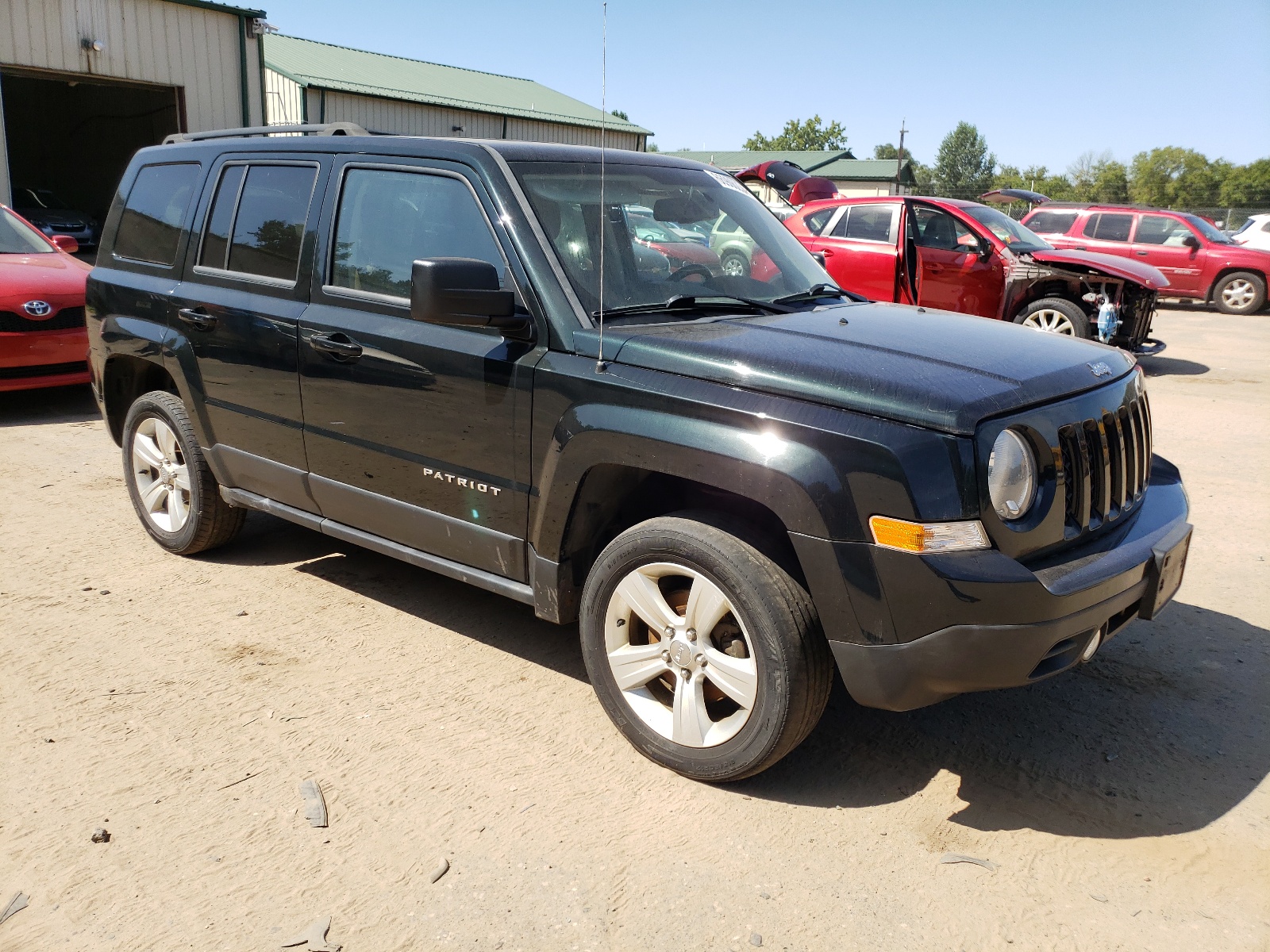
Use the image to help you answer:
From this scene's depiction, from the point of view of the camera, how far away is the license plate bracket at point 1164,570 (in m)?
3.01

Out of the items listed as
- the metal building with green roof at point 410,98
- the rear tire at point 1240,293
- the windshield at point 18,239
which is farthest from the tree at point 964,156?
the windshield at point 18,239

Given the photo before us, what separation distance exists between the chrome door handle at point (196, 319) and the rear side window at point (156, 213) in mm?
324

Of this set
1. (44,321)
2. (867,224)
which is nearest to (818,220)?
(867,224)

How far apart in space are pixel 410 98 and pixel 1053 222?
1670cm

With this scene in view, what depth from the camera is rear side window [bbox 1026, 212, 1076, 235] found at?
17.2m

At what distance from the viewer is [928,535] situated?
2605 mm

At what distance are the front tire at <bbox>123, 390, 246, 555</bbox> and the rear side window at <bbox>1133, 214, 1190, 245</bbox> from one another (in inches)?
667

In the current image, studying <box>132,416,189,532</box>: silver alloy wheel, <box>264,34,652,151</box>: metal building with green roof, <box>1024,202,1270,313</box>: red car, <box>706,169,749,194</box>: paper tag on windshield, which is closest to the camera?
<box>706,169,749,194</box>: paper tag on windshield

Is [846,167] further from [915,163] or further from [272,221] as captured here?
[272,221]

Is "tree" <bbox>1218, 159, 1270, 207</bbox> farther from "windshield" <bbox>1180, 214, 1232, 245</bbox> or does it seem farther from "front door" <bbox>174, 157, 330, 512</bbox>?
"front door" <bbox>174, 157, 330, 512</bbox>

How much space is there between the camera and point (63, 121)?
2644 centimetres

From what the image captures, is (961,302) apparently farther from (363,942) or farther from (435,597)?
(363,942)

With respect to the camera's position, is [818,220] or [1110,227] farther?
[1110,227]

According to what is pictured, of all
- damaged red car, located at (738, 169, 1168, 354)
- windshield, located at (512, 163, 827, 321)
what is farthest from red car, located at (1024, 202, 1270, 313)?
windshield, located at (512, 163, 827, 321)
